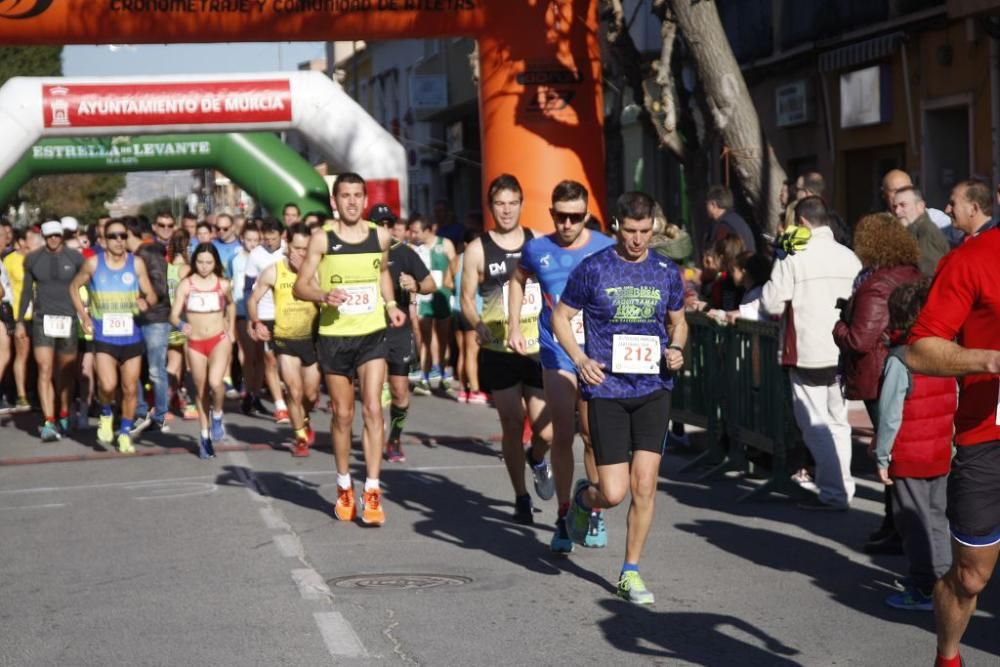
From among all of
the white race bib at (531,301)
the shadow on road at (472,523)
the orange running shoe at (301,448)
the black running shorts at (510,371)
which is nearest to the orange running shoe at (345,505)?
the shadow on road at (472,523)

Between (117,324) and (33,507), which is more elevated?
(117,324)

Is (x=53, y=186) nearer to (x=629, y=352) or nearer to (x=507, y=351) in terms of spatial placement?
(x=507, y=351)

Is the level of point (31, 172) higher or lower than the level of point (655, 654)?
higher

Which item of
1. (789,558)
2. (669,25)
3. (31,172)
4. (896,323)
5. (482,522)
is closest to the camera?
(896,323)

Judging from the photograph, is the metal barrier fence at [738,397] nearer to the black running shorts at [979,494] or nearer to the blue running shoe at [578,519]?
the blue running shoe at [578,519]

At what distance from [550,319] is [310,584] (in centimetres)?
186

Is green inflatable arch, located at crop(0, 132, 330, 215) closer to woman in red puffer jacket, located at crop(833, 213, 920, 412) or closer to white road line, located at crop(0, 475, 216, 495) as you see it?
white road line, located at crop(0, 475, 216, 495)

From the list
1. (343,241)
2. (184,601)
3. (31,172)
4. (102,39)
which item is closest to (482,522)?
(343,241)

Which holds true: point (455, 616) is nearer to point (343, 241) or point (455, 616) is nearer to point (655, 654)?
point (655, 654)

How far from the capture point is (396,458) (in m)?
13.4

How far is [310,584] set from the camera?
8305 mm

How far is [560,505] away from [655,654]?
8.72 feet

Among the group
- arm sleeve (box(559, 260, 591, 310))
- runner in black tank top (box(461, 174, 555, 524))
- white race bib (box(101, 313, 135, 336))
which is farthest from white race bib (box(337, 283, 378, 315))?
white race bib (box(101, 313, 135, 336))

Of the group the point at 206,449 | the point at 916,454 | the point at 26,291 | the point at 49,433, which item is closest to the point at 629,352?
the point at 916,454
